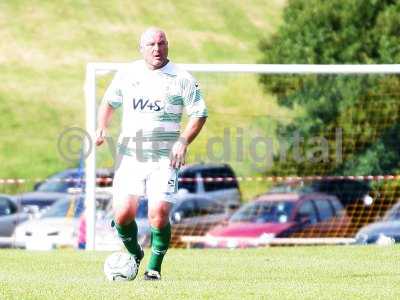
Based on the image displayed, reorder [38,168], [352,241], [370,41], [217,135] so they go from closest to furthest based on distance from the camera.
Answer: [352,241] < [217,135] < [370,41] < [38,168]

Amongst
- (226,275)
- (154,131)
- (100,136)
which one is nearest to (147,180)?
(154,131)

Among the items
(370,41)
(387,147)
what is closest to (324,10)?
(370,41)

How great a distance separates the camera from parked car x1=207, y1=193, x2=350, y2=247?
23.7m

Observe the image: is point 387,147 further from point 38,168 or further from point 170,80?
point 38,168

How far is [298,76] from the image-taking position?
27.8 m

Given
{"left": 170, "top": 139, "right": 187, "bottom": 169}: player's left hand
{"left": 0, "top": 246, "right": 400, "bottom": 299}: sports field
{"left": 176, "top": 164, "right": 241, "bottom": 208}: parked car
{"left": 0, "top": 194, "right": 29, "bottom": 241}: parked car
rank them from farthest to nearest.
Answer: {"left": 176, "top": 164, "right": 241, "bottom": 208}: parked car
{"left": 0, "top": 194, "right": 29, "bottom": 241}: parked car
{"left": 170, "top": 139, "right": 187, "bottom": 169}: player's left hand
{"left": 0, "top": 246, "right": 400, "bottom": 299}: sports field

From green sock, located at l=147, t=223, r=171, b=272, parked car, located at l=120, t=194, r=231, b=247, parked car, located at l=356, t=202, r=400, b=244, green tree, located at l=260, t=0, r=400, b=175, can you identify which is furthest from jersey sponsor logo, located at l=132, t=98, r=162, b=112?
green tree, located at l=260, t=0, r=400, b=175

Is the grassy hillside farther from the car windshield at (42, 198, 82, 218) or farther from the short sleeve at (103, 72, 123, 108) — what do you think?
the short sleeve at (103, 72, 123, 108)

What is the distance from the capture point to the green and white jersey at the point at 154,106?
11.4 meters

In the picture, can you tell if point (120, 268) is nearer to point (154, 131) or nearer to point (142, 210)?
point (154, 131)

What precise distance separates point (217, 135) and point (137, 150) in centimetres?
1607

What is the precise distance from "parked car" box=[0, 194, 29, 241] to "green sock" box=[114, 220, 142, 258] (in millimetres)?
17187

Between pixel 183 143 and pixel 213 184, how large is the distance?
1992cm

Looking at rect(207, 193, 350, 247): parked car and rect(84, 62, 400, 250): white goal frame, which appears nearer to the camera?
rect(84, 62, 400, 250): white goal frame
